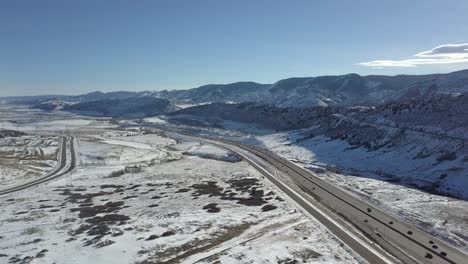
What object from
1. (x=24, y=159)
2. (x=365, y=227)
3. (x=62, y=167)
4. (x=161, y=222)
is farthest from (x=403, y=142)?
(x=24, y=159)

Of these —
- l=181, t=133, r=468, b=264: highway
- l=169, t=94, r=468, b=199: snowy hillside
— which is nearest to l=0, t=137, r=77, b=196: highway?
l=181, t=133, r=468, b=264: highway

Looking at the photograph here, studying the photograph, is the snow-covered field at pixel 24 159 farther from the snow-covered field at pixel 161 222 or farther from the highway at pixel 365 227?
the highway at pixel 365 227

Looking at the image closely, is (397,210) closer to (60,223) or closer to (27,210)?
(60,223)

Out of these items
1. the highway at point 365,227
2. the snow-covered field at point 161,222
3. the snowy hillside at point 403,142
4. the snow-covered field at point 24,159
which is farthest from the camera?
the snow-covered field at point 24,159

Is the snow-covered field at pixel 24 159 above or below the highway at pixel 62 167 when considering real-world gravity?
above

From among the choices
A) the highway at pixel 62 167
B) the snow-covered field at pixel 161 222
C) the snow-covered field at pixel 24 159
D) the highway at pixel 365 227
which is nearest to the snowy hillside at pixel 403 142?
the highway at pixel 365 227

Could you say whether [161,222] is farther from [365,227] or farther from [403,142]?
[403,142]
